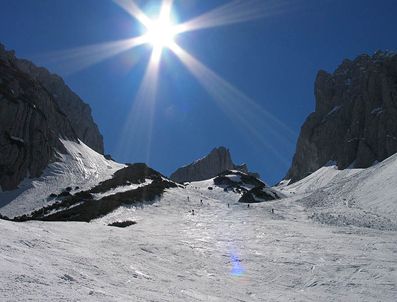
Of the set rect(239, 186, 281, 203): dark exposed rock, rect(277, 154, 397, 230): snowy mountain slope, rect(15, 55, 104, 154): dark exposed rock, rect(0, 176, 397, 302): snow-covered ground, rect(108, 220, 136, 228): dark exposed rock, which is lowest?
rect(0, 176, 397, 302): snow-covered ground

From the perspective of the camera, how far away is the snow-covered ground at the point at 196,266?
41.0ft

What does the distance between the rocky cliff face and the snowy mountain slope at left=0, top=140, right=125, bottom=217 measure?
245 feet

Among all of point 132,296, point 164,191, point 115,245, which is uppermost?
point 164,191

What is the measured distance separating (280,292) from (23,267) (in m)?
9.48

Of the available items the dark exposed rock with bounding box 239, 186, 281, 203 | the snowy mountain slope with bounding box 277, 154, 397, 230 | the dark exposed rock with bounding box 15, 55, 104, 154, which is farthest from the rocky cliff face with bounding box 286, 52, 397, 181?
the dark exposed rock with bounding box 15, 55, 104, 154

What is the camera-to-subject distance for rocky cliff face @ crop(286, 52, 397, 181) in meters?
121

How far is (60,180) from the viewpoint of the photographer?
75938 mm

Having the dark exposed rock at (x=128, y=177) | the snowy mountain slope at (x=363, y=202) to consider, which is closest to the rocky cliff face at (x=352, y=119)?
the snowy mountain slope at (x=363, y=202)

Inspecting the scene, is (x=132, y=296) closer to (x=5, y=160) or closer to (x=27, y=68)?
(x=5, y=160)

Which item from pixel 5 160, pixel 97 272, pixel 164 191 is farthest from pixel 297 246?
pixel 5 160

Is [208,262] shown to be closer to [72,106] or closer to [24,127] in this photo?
[24,127]

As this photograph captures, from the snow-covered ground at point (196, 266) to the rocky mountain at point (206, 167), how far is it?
156566 mm

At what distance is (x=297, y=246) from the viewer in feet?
83.8

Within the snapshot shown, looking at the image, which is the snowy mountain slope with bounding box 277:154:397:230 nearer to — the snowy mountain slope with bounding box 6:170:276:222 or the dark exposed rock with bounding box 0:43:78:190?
the snowy mountain slope with bounding box 6:170:276:222
